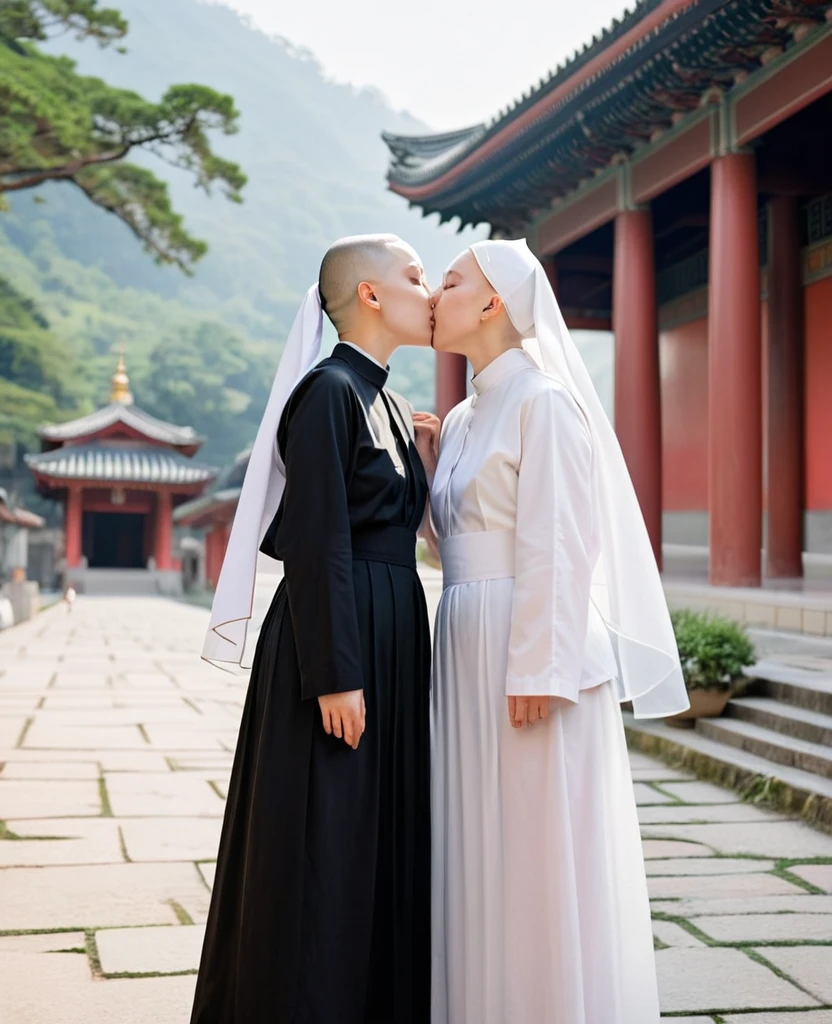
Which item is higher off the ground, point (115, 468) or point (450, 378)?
point (115, 468)

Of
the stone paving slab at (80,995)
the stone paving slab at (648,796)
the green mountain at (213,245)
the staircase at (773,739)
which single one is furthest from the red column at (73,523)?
the stone paving slab at (80,995)

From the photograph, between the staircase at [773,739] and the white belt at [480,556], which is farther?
the staircase at [773,739]

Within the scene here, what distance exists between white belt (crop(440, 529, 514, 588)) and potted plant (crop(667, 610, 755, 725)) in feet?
11.4

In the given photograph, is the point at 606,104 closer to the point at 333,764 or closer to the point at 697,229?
the point at 697,229

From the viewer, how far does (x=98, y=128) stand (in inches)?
510

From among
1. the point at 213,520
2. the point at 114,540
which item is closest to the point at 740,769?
the point at 213,520

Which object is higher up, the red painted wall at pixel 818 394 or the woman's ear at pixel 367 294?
the red painted wall at pixel 818 394

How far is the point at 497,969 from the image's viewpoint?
7.16 ft

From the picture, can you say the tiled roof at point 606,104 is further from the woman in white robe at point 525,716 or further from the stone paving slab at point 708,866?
the woman in white robe at point 525,716

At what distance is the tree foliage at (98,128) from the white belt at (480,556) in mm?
9882

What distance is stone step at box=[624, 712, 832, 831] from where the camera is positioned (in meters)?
4.31

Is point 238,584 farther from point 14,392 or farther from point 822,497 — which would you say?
point 14,392

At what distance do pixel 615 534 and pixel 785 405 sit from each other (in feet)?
27.9

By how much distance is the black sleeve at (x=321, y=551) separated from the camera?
2.10 metres
